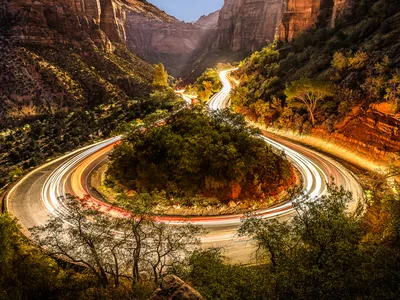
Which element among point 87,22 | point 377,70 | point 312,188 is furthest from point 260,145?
point 87,22

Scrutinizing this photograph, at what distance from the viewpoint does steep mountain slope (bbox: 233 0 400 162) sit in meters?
27.5

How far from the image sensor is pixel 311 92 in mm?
35219

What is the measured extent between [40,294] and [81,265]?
2.63 metres

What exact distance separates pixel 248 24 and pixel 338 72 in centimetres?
10113

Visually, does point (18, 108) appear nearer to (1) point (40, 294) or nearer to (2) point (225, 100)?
(2) point (225, 100)

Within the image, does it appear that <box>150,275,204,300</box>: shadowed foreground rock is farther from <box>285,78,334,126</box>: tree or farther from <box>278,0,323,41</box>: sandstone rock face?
<box>278,0,323,41</box>: sandstone rock face

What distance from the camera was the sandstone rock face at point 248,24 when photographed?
387 feet

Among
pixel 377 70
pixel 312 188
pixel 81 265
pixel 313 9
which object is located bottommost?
pixel 81 265

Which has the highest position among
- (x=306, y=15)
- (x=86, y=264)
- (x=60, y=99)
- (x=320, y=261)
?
(x=306, y=15)

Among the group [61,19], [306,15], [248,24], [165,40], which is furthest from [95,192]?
[165,40]

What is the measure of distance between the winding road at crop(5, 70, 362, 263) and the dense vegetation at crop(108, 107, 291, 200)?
3.03 meters

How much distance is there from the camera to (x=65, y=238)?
1794 cm

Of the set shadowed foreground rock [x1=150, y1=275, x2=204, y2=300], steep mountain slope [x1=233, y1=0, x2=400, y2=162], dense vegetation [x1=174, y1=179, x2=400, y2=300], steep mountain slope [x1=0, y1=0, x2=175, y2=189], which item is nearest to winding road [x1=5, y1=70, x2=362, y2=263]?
steep mountain slope [x1=233, y1=0, x2=400, y2=162]

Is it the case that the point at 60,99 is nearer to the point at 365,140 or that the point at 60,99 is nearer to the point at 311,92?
the point at 311,92
